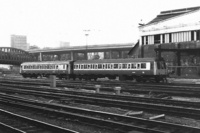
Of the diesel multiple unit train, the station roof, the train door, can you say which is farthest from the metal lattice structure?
the train door

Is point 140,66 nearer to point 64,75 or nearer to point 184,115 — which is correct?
point 64,75

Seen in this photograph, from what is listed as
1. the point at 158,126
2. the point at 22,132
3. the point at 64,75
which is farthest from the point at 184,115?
the point at 64,75

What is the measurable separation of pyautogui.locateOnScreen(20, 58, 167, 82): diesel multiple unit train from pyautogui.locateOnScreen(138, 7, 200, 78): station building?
30.6 ft

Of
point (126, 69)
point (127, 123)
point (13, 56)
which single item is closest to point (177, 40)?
point (126, 69)

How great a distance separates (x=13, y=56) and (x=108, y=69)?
7355cm

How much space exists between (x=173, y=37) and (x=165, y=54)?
3504 mm

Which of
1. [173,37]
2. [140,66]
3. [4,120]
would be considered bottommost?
[4,120]

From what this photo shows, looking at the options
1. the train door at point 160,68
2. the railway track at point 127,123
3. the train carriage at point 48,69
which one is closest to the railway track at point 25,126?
the railway track at point 127,123

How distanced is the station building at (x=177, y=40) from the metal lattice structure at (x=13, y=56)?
5732 centimetres

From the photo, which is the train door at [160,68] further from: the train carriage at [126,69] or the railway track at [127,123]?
the railway track at [127,123]

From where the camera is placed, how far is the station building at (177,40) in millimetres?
42844

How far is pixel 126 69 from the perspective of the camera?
31.7 metres

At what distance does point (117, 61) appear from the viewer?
109ft

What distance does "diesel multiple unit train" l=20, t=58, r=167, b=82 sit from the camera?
29.7m
